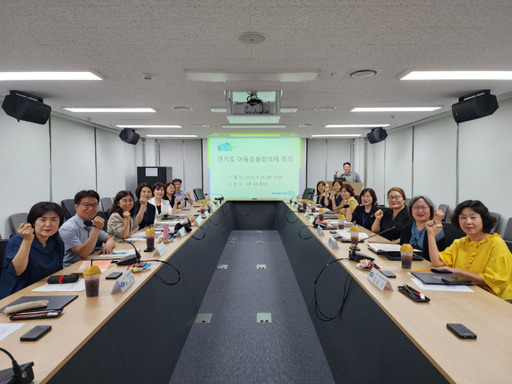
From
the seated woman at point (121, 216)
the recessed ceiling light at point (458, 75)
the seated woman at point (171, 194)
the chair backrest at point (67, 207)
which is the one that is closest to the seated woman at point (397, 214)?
the recessed ceiling light at point (458, 75)

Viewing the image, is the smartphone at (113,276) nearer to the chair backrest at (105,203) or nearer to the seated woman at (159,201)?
the seated woman at (159,201)

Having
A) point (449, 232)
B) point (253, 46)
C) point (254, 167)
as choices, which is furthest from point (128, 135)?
point (449, 232)

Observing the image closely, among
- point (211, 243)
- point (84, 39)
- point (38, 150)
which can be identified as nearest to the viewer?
point (84, 39)

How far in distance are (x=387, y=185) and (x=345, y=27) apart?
6402 mm

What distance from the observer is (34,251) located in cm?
183

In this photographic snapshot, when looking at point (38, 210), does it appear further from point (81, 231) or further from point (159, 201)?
point (159, 201)

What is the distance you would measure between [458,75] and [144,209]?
12.1 ft

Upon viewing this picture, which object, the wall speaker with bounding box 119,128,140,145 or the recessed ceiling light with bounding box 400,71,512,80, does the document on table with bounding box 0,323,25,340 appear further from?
the wall speaker with bounding box 119,128,140,145

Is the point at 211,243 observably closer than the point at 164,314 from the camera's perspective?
No

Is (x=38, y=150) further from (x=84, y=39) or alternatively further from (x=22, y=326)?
(x=22, y=326)

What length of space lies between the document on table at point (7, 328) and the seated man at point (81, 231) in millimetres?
1031

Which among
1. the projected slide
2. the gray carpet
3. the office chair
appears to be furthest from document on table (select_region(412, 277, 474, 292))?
the projected slide

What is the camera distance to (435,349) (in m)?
1.09

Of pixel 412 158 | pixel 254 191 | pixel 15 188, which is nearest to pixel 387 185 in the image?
pixel 412 158
